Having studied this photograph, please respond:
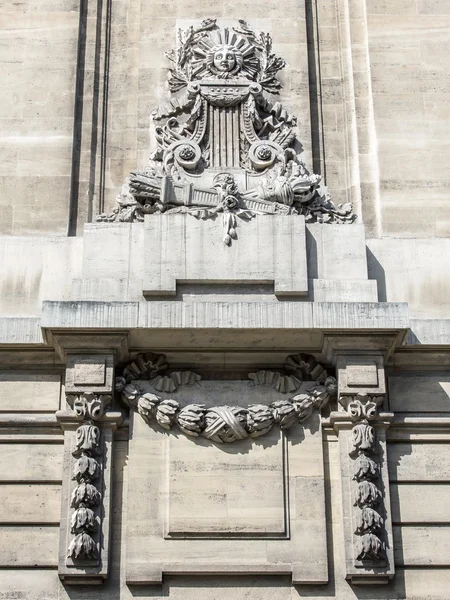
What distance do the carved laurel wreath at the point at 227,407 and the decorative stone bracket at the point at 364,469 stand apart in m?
0.39

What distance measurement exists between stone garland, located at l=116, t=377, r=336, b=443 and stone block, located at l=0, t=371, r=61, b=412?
3.37 feet

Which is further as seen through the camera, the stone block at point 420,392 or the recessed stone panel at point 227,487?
the stone block at point 420,392

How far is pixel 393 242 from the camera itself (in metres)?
17.8

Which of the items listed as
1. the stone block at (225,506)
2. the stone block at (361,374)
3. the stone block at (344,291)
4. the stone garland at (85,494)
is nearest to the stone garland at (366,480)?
the stone block at (361,374)

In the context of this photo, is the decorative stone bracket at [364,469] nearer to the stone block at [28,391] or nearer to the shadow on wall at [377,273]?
the shadow on wall at [377,273]

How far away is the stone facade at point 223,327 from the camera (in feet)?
51.1

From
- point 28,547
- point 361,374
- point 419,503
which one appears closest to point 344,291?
point 361,374

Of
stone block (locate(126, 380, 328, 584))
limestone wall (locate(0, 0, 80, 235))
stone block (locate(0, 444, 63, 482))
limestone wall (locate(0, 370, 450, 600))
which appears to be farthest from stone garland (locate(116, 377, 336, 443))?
limestone wall (locate(0, 0, 80, 235))

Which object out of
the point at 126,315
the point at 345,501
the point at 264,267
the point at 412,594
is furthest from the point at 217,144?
the point at 412,594

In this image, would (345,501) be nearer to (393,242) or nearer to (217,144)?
(393,242)

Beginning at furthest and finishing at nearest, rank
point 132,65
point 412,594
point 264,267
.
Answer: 1. point 132,65
2. point 264,267
3. point 412,594

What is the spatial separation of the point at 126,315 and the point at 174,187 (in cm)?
250

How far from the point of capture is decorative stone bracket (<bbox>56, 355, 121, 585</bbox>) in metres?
15.2

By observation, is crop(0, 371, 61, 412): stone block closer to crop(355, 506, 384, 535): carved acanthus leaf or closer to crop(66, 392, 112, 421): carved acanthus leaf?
crop(66, 392, 112, 421): carved acanthus leaf
